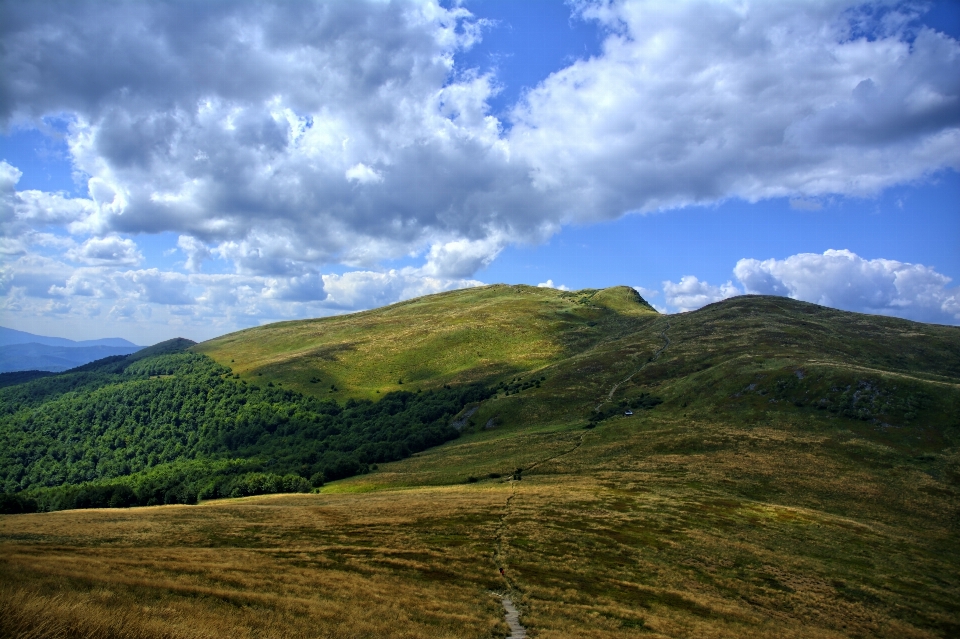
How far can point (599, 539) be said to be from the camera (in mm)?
48812

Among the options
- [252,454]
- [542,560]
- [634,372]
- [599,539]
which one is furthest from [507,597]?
[252,454]

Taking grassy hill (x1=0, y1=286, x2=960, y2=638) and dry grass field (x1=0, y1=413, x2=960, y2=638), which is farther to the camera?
grassy hill (x1=0, y1=286, x2=960, y2=638)

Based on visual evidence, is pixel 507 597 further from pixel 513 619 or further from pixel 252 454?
pixel 252 454

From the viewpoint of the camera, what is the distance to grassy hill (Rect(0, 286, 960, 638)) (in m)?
26.1

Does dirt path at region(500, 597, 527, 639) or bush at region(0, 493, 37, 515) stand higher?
dirt path at region(500, 597, 527, 639)

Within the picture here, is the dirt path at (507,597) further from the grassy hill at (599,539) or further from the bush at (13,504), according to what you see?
the bush at (13,504)

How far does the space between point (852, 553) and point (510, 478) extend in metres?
49.6

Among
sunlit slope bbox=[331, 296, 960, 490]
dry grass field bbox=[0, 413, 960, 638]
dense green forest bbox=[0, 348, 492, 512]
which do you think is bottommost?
dense green forest bbox=[0, 348, 492, 512]

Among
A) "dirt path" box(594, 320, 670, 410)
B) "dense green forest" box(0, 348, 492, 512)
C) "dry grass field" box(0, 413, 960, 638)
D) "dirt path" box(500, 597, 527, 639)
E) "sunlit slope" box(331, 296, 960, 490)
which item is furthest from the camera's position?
"dirt path" box(594, 320, 670, 410)

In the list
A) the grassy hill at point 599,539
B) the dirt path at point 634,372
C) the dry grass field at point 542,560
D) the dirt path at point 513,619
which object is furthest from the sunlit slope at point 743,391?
the dirt path at point 513,619

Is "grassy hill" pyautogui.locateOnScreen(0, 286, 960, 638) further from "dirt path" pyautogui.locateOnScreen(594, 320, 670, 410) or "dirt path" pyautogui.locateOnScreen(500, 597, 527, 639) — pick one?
"dirt path" pyautogui.locateOnScreen(594, 320, 670, 410)

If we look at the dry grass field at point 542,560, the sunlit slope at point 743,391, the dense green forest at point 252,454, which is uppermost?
the sunlit slope at point 743,391

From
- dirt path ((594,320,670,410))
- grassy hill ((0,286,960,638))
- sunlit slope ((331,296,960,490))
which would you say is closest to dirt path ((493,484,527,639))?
grassy hill ((0,286,960,638))

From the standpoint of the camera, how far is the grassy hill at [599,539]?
26109mm
